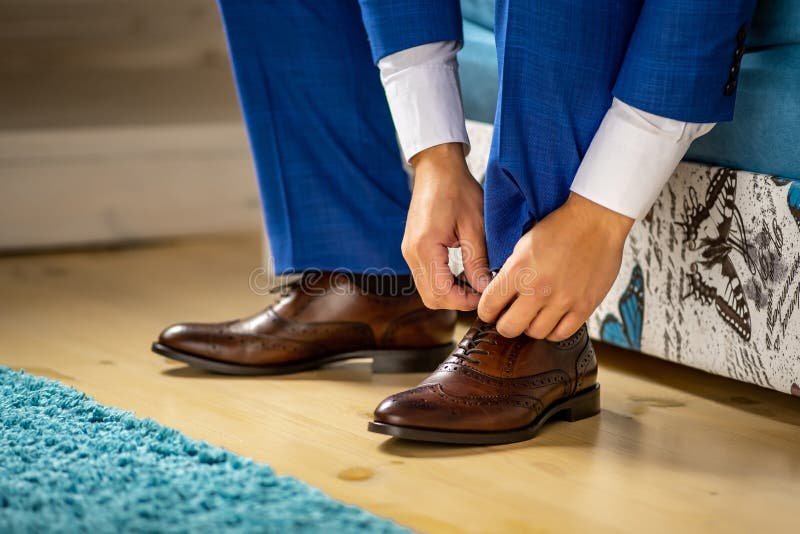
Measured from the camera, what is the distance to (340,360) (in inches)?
48.1

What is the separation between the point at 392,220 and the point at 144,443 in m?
0.43

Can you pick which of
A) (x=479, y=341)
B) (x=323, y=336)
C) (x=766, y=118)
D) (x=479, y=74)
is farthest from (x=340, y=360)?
(x=766, y=118)

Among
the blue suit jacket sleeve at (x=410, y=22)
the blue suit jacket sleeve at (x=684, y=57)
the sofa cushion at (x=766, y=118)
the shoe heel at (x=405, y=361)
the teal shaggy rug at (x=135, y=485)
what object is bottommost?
the shoe heel at (x=405, y=361)

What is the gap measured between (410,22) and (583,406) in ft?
1.35

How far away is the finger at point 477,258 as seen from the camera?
99 cm

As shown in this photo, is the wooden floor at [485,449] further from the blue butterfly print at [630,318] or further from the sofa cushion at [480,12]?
the sofa cushion at [480,12]

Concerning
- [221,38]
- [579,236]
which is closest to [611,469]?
[579,236]

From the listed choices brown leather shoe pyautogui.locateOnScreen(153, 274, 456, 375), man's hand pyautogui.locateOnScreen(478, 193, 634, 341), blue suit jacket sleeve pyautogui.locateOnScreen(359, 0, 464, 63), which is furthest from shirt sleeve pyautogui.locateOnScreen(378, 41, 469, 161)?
brown leather shoe pyautogui.locateOnScreen(153, 274, 456, 375)

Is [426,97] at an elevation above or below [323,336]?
above

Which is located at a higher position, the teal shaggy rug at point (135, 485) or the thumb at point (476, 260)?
the thumb at point (476, 260)

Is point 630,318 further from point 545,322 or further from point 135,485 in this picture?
point 135,485

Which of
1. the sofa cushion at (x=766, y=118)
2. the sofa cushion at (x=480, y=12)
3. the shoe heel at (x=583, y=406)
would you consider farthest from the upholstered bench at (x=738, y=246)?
the sofa cushion at (x=480, y=12)

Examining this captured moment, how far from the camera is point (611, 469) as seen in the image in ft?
2.95

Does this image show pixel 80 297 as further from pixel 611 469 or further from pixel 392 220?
pixel 611 469
